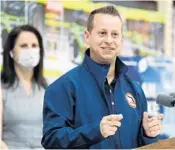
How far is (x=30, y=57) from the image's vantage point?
7.20 ft

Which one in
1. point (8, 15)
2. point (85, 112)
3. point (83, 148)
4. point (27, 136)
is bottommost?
point (27, 136)

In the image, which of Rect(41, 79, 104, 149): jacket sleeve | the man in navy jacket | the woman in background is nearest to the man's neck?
the man in navy jacket

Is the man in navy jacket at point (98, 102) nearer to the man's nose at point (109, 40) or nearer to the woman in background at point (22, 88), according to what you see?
the man's nose at point (109, 40)

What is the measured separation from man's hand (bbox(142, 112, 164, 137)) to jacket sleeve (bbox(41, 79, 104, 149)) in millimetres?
185

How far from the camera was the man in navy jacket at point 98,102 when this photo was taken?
3.95 feet

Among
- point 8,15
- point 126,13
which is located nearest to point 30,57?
point 8,15

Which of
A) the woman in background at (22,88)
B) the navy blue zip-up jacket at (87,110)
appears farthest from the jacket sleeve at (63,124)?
→ the woman in background at (22,88)

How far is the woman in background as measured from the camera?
2148 mm

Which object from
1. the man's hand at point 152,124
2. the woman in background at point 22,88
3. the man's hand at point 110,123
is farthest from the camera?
the woman in background at point 22,88

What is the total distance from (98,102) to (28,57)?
99 centimetres

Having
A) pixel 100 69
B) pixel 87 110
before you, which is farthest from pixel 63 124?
pixel 100 69

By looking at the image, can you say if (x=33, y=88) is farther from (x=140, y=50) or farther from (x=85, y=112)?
(x=85, y=112)

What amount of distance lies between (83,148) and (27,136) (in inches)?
38.2

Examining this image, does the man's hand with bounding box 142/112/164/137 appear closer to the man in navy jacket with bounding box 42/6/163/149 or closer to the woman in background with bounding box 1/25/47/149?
the man in navy jacket with bounding box 42/6/163/149
